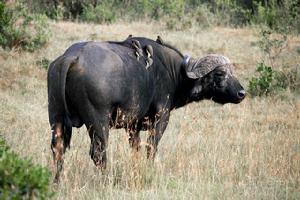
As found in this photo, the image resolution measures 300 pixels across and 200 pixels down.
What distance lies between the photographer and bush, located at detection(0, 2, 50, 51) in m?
13.2

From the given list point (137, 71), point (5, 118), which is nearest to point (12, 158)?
point (137, 71)

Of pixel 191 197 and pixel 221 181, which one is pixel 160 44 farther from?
pixel 191 197

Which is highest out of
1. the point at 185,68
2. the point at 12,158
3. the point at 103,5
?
the point at 12,158

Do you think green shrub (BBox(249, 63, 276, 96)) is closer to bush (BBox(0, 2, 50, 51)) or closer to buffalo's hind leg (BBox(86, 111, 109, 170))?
bush (BBox(0, 2, 50, 51))

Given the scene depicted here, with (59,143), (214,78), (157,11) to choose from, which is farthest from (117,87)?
(157,11)

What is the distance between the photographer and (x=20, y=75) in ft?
38.6

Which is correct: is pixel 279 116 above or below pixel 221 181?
below

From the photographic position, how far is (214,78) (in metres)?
7.17

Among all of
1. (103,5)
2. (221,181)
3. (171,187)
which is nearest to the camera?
(171,187)

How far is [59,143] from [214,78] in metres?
2.39

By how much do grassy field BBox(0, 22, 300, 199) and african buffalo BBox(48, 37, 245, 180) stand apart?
1.07 feet

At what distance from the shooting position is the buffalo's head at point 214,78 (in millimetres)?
7078

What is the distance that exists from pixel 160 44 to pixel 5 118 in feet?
9.70

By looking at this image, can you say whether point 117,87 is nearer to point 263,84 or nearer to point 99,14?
point 263,84
